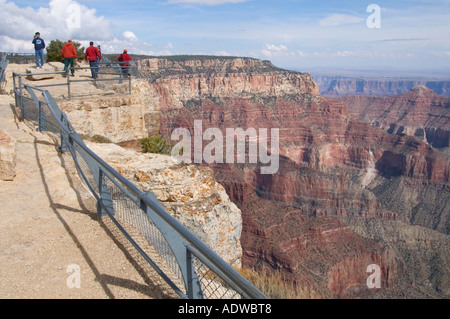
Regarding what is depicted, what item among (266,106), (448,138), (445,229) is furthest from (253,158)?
(448,138)

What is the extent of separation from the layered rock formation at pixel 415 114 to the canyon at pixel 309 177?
60.8 meters

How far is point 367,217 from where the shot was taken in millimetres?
65688

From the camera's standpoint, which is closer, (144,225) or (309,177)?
(144,225)

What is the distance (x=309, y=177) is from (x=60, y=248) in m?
68.8

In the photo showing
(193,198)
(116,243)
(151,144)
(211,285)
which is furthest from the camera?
(151,144)

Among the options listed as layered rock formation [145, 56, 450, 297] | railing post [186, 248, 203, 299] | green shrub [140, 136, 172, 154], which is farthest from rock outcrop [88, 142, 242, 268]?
layered rock formation [145, 56, 450, 297]

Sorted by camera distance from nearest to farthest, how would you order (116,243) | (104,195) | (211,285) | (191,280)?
1. (191,280)
2. (116,243)
3. (211,285)
4. (104,195)

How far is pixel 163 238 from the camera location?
3980 mm

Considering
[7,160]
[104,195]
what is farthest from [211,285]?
[7,160]

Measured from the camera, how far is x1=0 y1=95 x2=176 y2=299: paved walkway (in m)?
3.88

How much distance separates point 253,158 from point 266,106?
31.3m

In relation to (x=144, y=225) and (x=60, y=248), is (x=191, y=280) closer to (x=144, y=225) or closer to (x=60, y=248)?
(x=144, y=225)

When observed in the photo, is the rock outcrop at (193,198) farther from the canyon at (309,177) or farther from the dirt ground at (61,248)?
the canyon at (309,177)

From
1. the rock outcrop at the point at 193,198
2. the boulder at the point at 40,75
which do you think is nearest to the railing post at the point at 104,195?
the rock outcrop at the point at 193,198
